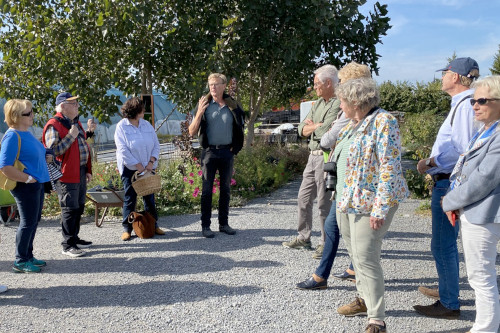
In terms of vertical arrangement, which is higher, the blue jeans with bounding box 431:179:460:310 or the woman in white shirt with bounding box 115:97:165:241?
the woman in white shirt with bounding box 115:97:165:241

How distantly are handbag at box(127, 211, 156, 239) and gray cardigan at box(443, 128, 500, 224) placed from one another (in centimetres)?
418

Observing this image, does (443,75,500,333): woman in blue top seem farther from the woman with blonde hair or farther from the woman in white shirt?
the woman in white shirt

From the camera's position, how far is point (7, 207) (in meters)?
7.15

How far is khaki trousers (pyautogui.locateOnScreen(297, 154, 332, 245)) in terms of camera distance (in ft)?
15.6

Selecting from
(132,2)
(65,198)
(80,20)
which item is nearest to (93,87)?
(80,20)

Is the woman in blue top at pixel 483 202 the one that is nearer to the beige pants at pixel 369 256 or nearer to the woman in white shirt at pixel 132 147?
the beige pants at pixel 369 256

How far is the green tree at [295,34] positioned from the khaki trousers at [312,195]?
179 inches

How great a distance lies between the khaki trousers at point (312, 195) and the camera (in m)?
4.76

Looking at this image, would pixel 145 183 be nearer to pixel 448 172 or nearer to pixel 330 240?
pixel 330 240

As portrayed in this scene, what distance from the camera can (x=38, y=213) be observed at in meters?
4.68

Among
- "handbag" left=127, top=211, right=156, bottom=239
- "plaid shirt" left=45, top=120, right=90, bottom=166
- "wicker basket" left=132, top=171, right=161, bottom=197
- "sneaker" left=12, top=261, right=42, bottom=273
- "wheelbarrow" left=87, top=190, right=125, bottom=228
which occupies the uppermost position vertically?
"plaid shirt" left=45, top=120, right=90, bottom=166

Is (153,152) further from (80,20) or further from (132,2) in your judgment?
(80,20)

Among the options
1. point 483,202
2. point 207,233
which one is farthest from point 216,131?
point 483,202

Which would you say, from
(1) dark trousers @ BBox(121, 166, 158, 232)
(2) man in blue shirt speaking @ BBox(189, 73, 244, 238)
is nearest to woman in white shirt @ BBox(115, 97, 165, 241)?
(1) dark trousers @ BBox(121, 166, 158, 232)
